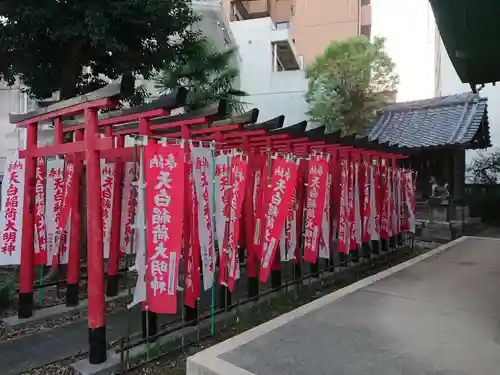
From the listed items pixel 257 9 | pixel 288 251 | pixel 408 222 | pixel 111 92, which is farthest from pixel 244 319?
pixel 257 9

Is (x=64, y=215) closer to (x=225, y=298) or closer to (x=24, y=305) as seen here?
(x=24, y=305)

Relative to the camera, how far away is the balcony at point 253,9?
30.1m

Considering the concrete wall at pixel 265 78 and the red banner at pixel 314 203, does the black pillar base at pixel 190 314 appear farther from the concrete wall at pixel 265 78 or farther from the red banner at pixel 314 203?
the concrete wall at pixel 265 78

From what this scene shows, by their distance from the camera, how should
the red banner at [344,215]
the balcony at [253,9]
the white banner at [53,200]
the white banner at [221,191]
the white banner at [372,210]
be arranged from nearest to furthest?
the white banner at [221,191] < the white banner at [53,200] < the red banner at [344,215] < the white banner at [372,210] < the balcony at [253,9]

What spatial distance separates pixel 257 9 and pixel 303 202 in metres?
27.2

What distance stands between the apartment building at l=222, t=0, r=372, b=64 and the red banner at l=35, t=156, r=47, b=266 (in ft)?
87.3

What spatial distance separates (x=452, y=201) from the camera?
14992 millimetres

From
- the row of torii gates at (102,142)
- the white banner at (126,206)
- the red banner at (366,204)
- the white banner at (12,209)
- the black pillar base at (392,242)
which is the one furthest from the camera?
the black pillar base at (392,242)

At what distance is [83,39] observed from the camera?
288 inches

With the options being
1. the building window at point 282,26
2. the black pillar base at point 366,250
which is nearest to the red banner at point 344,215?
the black pillar base at point 366,250

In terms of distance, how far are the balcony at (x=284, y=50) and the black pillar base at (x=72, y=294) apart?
21.7 metres

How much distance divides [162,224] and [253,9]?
30250 mm

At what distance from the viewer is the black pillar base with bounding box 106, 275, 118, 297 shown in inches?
288

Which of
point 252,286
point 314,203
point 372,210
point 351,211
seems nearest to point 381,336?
point 252,286
